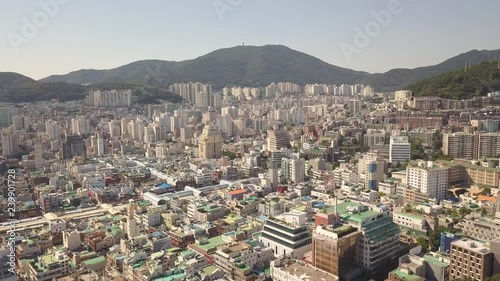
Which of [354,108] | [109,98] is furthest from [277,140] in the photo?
[109,98]

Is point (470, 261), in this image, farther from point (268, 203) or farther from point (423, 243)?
point (268, 203)

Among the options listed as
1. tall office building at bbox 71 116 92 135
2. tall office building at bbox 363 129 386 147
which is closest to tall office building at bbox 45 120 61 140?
tall office building at bbox 71 116 92 135

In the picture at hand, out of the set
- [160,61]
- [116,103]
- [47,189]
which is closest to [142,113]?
[116,103]

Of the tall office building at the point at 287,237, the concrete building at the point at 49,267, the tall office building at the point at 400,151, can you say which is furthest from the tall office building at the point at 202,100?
the concrete building at the point at 49,267

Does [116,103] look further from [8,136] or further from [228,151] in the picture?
[228,151]

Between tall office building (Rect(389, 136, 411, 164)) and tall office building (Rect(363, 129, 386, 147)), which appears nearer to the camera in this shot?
tall office building (Rect(389, 136, 411, 164))

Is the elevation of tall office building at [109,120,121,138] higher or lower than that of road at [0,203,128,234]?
higher

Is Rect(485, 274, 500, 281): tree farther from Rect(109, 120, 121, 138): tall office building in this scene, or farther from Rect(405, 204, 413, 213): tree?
Rect(109, 120, 121, 138): tall office building
